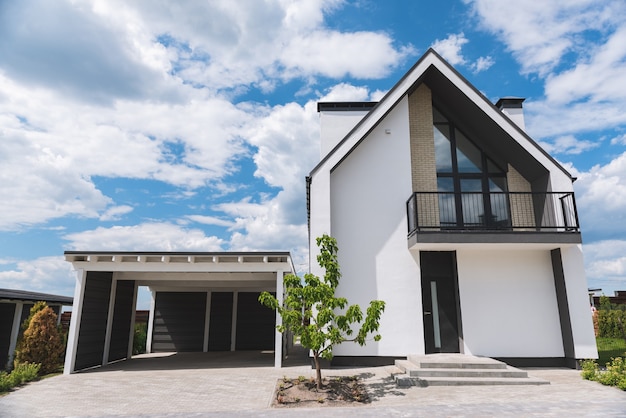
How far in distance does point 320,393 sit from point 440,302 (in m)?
5.31

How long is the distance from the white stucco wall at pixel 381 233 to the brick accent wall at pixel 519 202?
350 cm

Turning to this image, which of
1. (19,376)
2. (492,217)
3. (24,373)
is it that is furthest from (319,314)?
(24,373)

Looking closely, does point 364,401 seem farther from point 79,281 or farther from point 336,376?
point 79,281

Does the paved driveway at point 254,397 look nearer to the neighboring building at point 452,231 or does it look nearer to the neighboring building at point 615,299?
the neighboring building at point 452,231

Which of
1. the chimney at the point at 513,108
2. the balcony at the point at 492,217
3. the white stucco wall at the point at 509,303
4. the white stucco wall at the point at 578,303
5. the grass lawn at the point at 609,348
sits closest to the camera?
the white stucco wall at the point at 578,303

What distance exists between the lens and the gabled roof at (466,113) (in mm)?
11266

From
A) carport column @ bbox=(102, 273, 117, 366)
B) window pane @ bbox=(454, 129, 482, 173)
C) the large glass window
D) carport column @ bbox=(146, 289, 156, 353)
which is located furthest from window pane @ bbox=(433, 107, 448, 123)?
carport column @ bbox=(146, 289, 156, 353)

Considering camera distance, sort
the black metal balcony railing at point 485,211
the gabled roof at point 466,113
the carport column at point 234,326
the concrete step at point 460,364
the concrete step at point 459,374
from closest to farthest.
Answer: the concrete step at point 459,374, the concrete step at point 460,364, the gabled roof at point 466,113, the black metal balcony railing at point 485,211, the carport column at point 234,326

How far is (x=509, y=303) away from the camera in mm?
11109

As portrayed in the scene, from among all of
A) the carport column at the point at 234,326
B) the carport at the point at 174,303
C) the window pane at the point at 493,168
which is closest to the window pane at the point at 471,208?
the window pane at the point at 493,168

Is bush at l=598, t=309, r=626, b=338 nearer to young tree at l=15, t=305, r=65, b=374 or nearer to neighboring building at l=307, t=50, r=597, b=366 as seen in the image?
neighboring building at l=307, t=50, r=597, b=366

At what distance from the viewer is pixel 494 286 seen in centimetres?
1121

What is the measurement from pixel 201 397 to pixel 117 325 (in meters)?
7.32

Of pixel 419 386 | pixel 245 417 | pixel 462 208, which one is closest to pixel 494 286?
pixel 462 208
